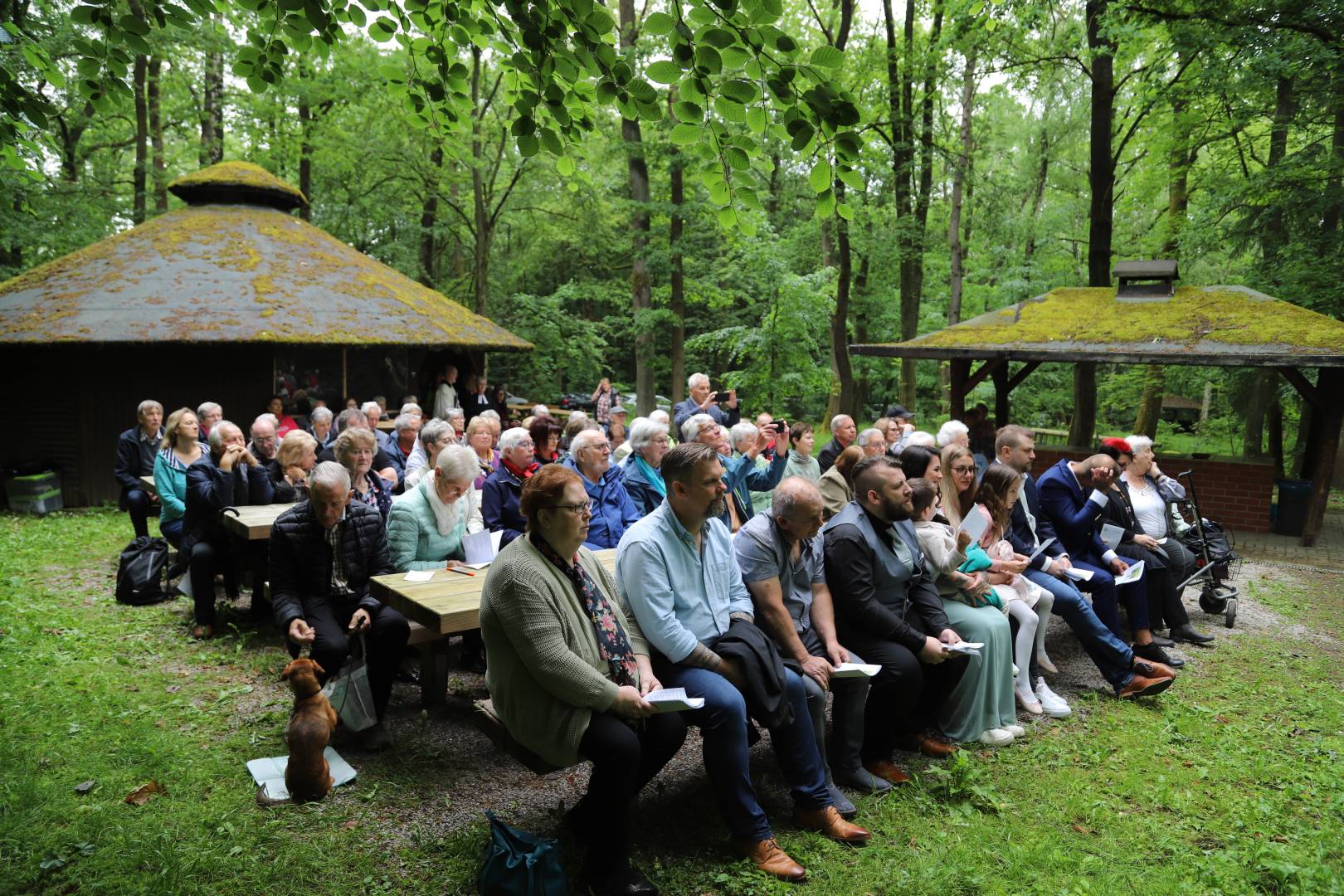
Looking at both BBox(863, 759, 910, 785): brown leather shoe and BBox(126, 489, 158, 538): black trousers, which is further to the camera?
BBox(126, 489, 158, 538): black trousers

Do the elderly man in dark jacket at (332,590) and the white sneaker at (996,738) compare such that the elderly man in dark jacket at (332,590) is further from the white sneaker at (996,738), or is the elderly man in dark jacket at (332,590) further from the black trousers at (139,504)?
the black trousers at (139,504)

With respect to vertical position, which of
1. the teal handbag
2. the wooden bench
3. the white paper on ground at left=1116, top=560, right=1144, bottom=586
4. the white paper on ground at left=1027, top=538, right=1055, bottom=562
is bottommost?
the teal handbag

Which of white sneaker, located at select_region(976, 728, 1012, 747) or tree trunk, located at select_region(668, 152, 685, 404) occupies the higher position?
tree trunk, located at select_region(668, 152, 685, 404)

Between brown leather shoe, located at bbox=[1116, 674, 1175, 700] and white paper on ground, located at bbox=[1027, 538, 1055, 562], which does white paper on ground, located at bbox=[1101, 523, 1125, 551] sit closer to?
white paper on ground, located at bbox=[1027, 538, 1055, 562]

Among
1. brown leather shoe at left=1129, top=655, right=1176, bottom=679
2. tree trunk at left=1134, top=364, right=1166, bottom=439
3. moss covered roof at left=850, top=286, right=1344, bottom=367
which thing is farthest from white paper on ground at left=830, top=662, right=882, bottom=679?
tree trunk at left=1134, top=364, right=1166, bottom=439

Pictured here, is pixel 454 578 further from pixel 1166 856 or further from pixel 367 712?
pixel 1166 856

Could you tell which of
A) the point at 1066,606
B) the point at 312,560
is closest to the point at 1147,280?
the point at 1066,606

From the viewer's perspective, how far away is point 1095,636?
550 centimetres

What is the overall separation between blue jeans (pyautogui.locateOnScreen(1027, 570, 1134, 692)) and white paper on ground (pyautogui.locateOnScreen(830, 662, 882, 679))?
2226 millimetres

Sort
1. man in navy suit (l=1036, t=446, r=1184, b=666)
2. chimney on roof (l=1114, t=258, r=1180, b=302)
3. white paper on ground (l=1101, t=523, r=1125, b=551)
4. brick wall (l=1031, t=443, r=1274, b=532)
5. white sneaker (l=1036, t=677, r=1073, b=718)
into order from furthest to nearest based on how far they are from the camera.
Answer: chimney on roof (l=1114, t=258, r=1180, b=302)
brick wall (l=1031, t=443, r=1274, b=532)
white paper on ground (l=1101, t=523, r=1125, b=551)
man in navy suit (l=1036, t=446, r=1184, b=666)
white sneaker (l=1036, t=677, r=1073, b=718)

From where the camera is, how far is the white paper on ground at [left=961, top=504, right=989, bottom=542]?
5.24m

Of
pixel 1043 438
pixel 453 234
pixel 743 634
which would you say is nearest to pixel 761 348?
pixel 1043 438

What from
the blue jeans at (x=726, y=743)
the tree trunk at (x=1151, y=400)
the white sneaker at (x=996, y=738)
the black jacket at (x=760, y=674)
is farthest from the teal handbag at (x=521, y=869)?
the tree trunk at (x=1151, y=400)

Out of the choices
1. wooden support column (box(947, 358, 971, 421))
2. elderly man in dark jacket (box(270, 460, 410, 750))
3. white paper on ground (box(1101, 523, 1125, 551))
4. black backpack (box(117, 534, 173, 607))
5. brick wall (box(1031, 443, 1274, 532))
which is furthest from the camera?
wooden support column (box(947, 358, 971, 421))
